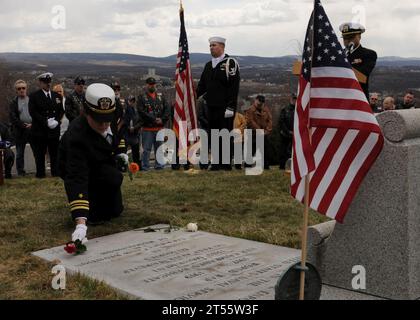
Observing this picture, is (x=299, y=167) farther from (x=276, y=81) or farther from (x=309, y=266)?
(x=276, y=81)

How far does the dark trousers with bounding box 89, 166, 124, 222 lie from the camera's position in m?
5.97

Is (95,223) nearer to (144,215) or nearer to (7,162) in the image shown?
(144,215)

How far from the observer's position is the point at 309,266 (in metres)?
3.48

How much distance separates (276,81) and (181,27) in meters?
41.6

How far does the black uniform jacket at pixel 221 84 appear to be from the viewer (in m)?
9.90

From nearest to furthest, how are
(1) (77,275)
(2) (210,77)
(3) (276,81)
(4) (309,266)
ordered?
(4) (309,266) → (1) (77,275) → (2) (210,77) → (3) (276,81)

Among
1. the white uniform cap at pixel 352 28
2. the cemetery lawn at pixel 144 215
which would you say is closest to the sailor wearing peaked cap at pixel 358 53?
the white uniform cap at pixel 352 28

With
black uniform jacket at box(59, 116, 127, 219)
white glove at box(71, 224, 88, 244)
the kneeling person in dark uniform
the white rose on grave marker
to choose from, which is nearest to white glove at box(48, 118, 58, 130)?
the kneeling person in dark uniform

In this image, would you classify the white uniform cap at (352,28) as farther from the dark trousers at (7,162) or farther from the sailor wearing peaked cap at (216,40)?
the dark trousers at (7,162)

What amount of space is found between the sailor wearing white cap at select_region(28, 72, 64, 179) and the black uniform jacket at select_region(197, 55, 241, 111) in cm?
277

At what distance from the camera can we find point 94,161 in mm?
5809

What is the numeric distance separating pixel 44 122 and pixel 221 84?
131 inches

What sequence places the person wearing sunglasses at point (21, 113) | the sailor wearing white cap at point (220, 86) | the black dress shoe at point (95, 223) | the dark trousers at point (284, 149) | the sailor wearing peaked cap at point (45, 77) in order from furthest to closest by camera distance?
the dark trousers at point (284, 149)
the person wearing sunglasses at point (21, 113)
the sailor wearing peaked cap at point (45, 77)
the sailor wearing white cap at point (220, 86)
the black dress shoe at point (95, 223)
